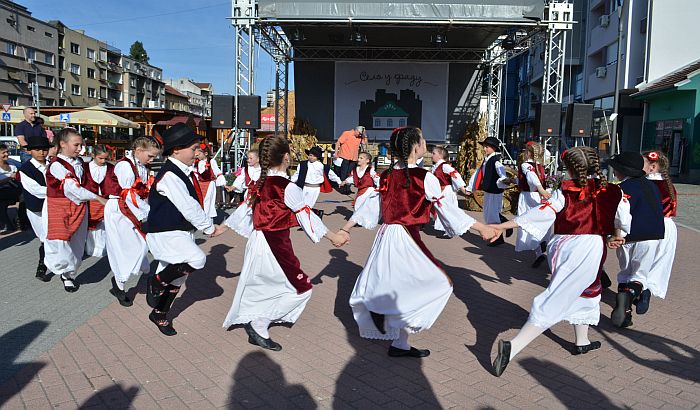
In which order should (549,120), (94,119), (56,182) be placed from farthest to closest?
(94,119) → (549,120) → (56,182)

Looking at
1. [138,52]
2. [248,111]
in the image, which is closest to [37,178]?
[248,111]

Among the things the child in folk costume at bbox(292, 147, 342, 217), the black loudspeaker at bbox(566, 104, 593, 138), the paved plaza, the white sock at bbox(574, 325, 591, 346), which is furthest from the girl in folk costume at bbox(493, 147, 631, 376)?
the black loudspeaker at bbox(566, 104, 593, 138)

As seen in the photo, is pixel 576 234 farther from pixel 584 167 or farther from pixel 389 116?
pixel 389 116

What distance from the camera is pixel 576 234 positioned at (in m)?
4.06

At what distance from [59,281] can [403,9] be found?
12644mm

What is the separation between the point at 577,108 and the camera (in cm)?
1527

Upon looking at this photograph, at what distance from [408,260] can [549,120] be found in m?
13.1

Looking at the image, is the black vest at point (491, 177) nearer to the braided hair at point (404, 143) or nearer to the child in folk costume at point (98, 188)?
A: the braided hair at point (404, 143)

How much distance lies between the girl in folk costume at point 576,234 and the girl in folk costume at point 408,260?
1.72ft

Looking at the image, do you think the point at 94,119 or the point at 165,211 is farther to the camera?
the point at 94,119

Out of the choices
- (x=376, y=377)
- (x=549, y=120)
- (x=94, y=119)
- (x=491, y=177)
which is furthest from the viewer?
(x=94, y=119)

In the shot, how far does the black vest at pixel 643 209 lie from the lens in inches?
190

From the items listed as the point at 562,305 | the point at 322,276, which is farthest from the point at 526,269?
the point at 562,305

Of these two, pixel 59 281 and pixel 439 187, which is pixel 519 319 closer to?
pixel 439 187
